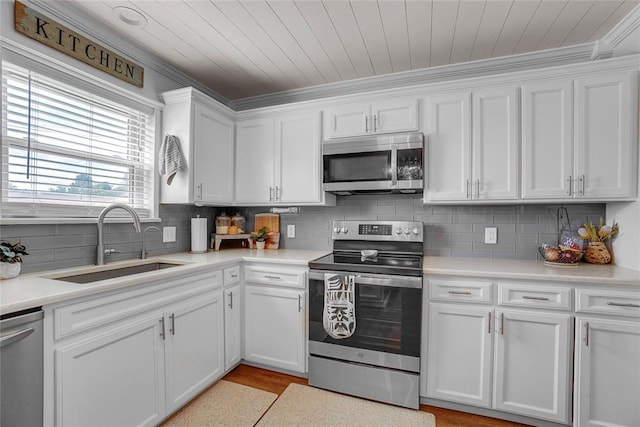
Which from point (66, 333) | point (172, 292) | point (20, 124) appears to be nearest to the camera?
point (66, 333)

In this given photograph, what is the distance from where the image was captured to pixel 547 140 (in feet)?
6.65

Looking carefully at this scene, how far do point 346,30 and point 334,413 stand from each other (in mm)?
2529

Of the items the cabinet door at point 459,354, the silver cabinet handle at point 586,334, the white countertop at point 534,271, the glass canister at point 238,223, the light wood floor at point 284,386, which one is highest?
the glass canister at point 238,223

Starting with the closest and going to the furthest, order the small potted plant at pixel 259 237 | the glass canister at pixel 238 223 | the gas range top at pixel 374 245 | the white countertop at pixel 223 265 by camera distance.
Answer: the white countertop at pixel 223 265
the gas range top at pixel 374 245
the small potted plant at pixel 259 237
the glass canister at pixel 238 223

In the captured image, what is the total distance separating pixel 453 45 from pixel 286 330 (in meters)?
2.47

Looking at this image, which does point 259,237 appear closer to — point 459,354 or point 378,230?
point 378,230

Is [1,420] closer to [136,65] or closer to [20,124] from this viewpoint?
[20,124]

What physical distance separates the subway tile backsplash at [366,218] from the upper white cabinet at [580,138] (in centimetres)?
35

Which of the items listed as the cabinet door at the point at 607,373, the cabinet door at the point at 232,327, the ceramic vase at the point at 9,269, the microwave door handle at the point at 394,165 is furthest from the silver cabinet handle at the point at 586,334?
the ceramic vase at the point at 9,269

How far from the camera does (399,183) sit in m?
2.28

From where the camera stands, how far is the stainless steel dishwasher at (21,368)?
1099 millimetres

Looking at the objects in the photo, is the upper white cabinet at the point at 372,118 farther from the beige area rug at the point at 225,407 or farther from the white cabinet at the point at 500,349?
the beige area rug at the point at 225,407

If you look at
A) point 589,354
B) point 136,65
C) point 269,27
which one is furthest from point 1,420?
point 589,354

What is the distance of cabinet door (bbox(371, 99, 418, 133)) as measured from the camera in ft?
7.54
